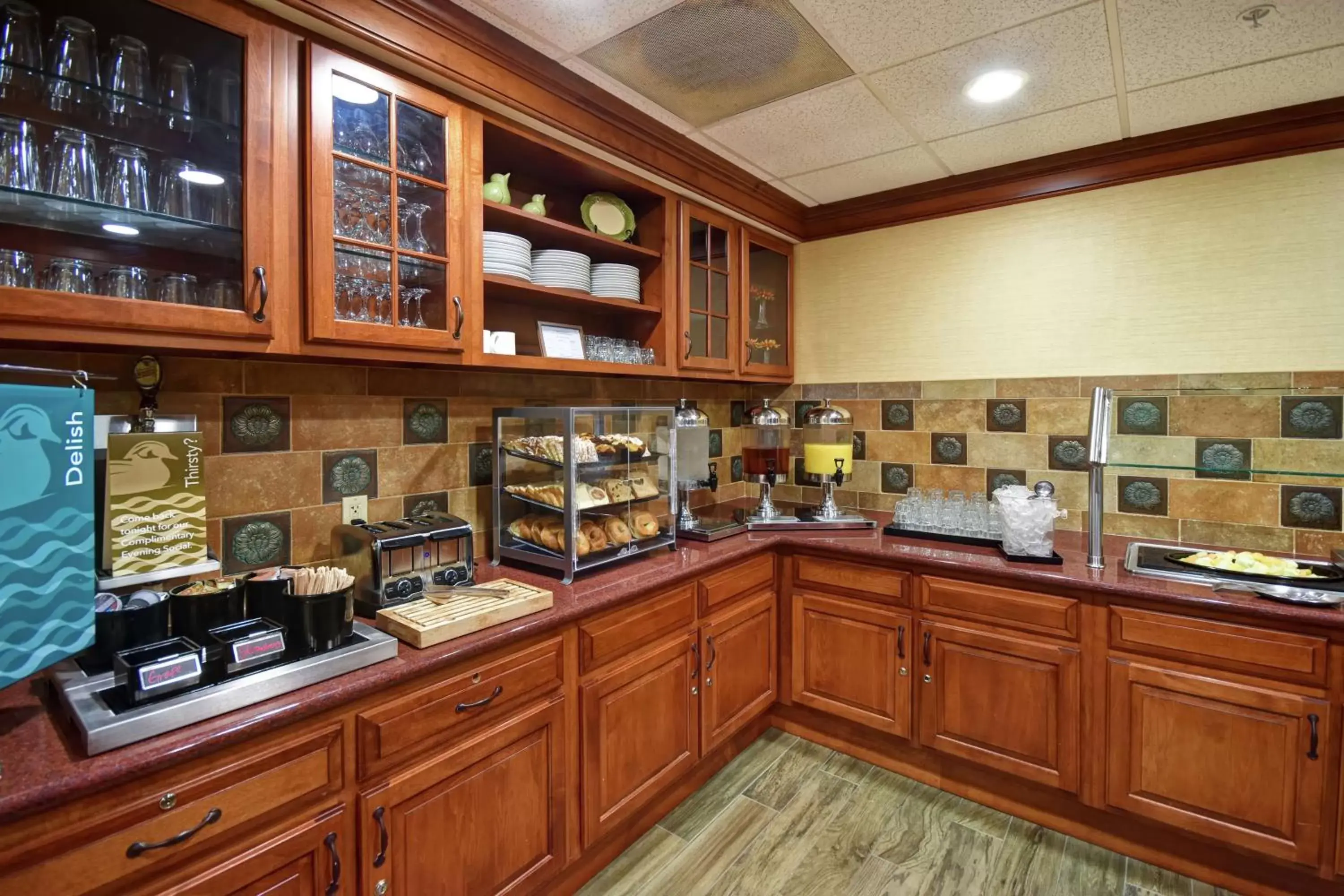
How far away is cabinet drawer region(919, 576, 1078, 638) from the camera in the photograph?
6.90 feet

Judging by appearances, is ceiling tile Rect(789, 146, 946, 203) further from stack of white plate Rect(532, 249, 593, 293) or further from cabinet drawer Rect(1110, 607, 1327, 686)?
cabinet drawer Rect(1110, 607, 1327, 686)

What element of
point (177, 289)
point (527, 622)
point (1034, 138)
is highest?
point (1034, 138)

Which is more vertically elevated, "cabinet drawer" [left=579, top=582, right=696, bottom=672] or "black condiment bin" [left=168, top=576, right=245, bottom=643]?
"black condiment bin" [left=168, top=576, right=245, bottom=643]

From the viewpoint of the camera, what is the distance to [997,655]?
2242 millimetres

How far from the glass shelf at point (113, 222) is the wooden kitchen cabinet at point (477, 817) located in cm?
124

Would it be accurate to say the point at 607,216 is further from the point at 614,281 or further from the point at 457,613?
the point at 457,613

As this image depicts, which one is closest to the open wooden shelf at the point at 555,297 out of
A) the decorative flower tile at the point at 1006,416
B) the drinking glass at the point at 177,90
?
the drinking glass at the point at 177,90

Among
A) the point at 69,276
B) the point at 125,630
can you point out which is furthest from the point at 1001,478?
the point at 69,276

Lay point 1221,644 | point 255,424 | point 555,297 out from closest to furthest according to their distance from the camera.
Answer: point 255,424
point 1221,644
point 555,297

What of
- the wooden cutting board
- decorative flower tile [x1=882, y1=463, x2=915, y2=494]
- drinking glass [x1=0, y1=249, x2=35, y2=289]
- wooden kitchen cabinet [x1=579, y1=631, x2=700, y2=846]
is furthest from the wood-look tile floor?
drinking glass [x1=0, y1=249, x2=35, y2=289]

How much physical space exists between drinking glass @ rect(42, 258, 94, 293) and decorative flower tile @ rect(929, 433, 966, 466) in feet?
10.1

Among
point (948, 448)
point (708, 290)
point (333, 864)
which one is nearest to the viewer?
point (333, 864)

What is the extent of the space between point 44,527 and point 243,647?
374 millimetres

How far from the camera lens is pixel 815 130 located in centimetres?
238
